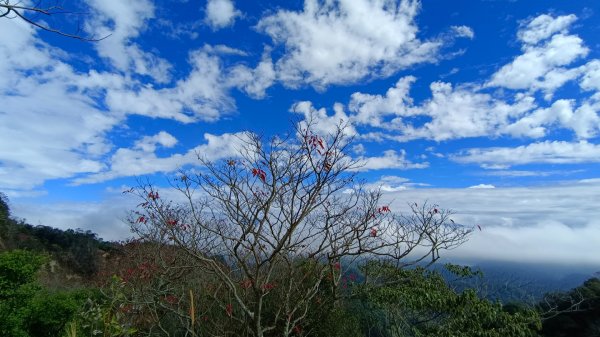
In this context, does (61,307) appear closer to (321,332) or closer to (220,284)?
(220,284)

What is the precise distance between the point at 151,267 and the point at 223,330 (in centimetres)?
347

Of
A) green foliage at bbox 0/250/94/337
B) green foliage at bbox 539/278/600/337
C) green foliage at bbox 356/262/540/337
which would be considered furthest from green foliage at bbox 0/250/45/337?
green foliage at bbox 539/278/600/337

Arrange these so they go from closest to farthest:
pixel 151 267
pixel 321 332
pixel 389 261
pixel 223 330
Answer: pixel 223 330, pixel 321 332, pixel 389 261, pixel 151 267

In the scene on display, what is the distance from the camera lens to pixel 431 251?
302 inches

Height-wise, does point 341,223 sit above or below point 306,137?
below

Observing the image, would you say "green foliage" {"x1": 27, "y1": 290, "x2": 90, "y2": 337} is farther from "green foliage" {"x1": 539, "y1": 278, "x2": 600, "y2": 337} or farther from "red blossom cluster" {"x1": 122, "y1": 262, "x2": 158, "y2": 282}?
"green foliage" {"x1": 539, "y1": 278, "x2": 600, "y2": 337}

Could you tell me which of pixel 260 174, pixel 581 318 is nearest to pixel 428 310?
pixel 260 174

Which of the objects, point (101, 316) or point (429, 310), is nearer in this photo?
point (101, 316)

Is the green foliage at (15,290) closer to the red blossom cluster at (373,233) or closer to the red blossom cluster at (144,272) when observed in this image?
the red blossom cluster at (144,272)

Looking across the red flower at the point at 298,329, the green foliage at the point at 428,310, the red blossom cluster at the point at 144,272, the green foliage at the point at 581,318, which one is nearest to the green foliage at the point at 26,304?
the red blossom cluster at the point at 144,272

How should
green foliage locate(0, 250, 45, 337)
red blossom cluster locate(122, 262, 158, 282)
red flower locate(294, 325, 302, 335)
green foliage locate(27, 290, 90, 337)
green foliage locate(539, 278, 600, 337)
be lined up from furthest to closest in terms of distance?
green foliage locate(539, 278, 600, 337), red blossom cluster locate(122, 262, 158, 282), green foliage locate(27, 290, 90, 337), green foliage locate(0, 250, 45, 337), red flower locate(294, 325, 302, 335)

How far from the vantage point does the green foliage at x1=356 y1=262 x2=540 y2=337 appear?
7.15 metres

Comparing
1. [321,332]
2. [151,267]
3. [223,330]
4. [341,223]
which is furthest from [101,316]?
[151,267]

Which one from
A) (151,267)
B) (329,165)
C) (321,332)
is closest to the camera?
(329,165)
